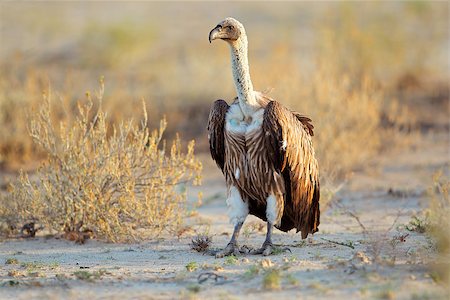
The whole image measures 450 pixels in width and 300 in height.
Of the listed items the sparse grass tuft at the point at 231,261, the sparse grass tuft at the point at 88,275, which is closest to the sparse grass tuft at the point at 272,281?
the sparse grass tuft at the point at 231,261

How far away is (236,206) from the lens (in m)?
8.00

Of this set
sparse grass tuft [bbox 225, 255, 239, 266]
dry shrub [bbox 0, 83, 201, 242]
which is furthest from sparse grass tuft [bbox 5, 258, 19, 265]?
sparse grass tuft [bbox 225, 255, 239, 266]

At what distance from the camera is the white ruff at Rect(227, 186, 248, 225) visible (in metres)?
7.98

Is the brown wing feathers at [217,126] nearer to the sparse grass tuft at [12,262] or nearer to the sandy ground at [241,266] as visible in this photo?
the sandy ground at [241,266]

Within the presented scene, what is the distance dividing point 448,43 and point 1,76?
50.8ft

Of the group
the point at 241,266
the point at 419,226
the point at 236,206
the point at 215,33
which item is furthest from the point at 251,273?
the point at 419,226

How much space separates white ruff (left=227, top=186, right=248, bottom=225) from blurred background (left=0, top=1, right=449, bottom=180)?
231 centimetres

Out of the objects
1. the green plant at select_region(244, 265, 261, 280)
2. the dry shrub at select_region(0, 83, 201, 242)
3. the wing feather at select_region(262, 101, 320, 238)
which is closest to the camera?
the green plant at select_region(244, 265, 261, 280)

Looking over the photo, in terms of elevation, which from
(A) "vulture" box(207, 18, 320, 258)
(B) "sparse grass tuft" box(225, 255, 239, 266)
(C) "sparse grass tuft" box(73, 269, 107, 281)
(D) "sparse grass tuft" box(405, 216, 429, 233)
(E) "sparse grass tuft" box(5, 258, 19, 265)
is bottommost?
(E) "sparse grass tuft" box(5, 258, 19, 265)

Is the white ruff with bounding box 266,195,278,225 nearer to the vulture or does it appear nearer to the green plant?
the vulture

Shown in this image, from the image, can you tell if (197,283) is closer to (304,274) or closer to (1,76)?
(304,274)

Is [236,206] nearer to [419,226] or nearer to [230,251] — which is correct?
[230,251]

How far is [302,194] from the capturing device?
7910 mm

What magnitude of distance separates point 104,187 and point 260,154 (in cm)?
201
